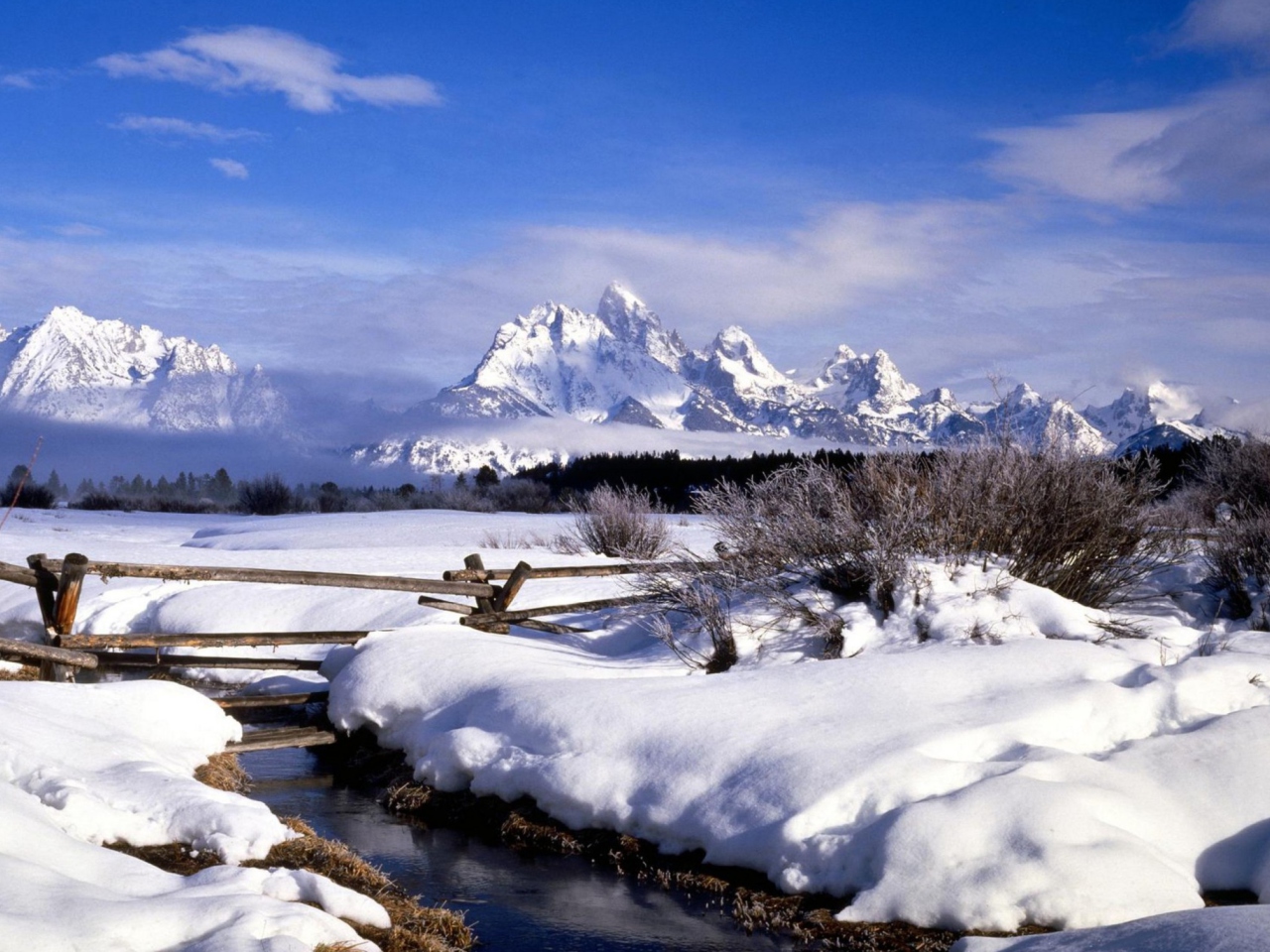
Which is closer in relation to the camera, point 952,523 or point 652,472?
point 952,523

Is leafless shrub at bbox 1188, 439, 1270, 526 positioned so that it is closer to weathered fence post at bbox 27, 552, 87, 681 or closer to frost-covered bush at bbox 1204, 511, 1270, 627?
frost-covered bush at bbox 1204, 511, 1270, 627

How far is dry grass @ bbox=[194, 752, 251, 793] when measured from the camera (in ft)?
25.1

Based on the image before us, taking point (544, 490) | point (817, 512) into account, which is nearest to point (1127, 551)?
point (817, 512)

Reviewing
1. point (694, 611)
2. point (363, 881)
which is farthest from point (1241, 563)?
point (363, 881)

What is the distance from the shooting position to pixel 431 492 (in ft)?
152

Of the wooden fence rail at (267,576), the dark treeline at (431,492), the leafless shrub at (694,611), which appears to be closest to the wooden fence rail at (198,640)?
the wooden fence rail at (267,576)

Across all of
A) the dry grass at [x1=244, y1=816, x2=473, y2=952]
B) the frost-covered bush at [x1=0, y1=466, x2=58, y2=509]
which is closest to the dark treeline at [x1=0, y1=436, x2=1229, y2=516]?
the frost-covered bush at [x1=0, y1=466, x2=58, y2=509]

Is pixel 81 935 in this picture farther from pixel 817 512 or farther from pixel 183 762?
pixel 817 512

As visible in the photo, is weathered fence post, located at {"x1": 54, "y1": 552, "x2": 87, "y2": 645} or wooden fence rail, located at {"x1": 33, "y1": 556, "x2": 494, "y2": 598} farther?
wooden fence rail, located at {"x1": 33, "y1": 556, "x2": 494, "y2": 598}

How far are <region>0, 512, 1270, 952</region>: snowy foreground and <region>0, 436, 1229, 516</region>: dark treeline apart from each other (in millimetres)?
26430

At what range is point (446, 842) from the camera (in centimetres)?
728

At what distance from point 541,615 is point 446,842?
16.6 feet

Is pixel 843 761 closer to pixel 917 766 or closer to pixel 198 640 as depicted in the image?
pixel 917 766

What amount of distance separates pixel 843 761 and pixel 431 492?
1622 inches
